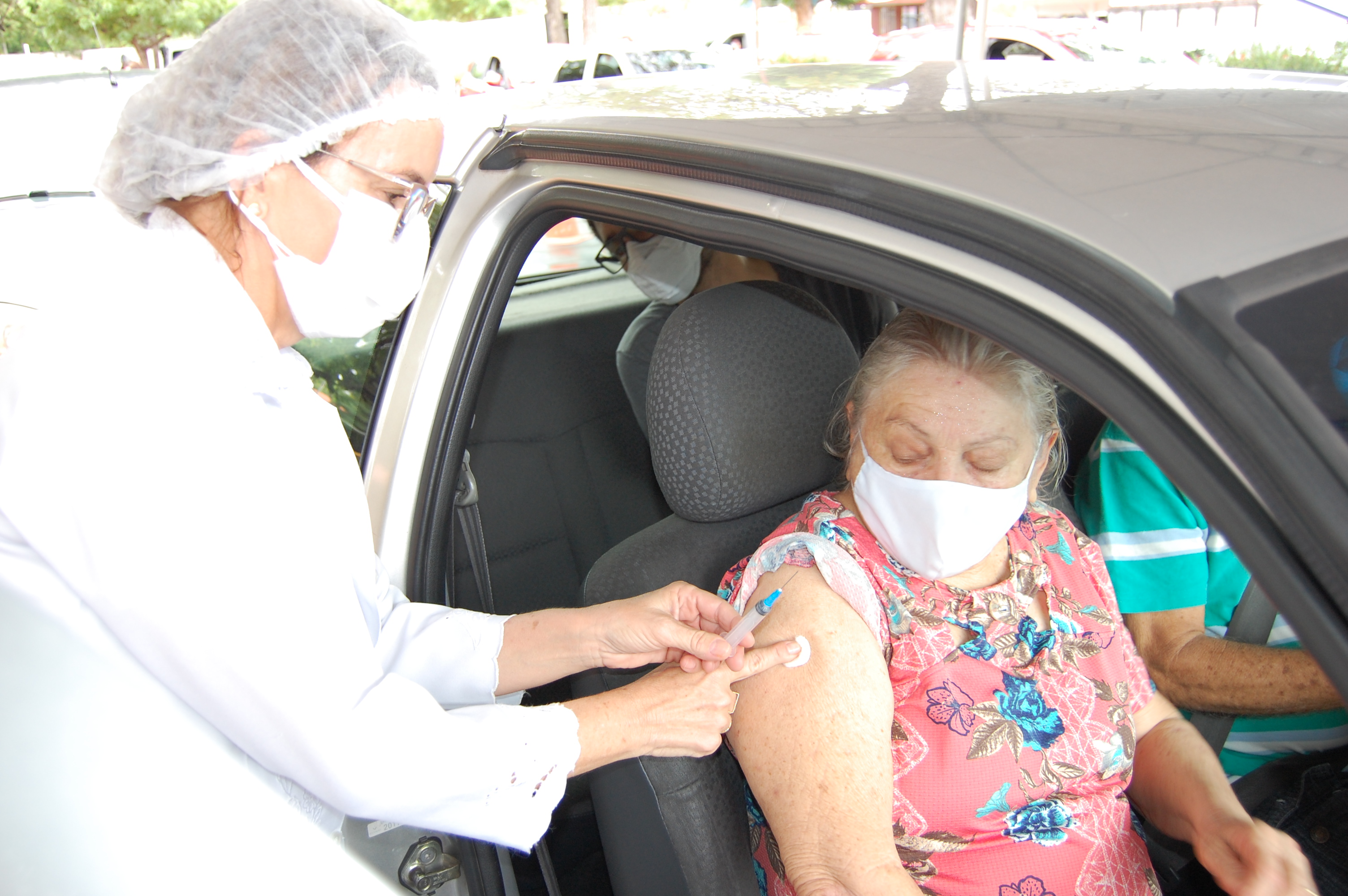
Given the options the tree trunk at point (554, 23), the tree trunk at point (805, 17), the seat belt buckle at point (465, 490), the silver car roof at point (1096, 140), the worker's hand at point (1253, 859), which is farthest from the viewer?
the tree trunk at point (554, 23)

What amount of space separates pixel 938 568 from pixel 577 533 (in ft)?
4.53

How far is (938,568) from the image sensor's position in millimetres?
1374

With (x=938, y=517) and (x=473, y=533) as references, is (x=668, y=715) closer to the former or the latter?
(x=938, y=517)

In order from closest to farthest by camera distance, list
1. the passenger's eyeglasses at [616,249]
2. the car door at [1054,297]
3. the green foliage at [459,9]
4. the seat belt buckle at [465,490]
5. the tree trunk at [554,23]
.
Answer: the car door at [1054,297]
the seat belt buckle at [465,490]
the passenger's eyeglasses at [616,249]
the tree trunk at [554,23]
the green foliage at [459,9]

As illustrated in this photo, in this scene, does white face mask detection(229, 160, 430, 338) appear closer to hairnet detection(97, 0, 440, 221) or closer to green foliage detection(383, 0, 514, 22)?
hairnet detection(97, 0, 440, 221)

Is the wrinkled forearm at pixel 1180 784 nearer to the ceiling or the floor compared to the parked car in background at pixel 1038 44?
nearer to the floor

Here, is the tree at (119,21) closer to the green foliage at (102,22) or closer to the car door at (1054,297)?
the green foliage at (102,22)

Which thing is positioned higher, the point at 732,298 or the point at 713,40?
the point at 713,40

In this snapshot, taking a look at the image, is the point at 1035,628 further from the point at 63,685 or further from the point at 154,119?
the point at 154,119

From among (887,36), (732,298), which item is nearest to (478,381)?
(732,298)

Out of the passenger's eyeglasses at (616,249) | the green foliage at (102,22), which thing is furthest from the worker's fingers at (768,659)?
the green foliage at (102,22)

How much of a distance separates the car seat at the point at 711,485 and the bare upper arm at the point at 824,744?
6.2 inches

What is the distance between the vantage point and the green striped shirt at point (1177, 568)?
60.8 inches

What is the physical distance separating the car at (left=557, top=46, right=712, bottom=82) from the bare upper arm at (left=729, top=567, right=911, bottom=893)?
8.87 meters
